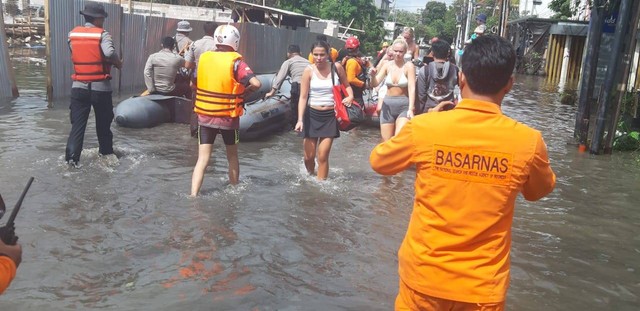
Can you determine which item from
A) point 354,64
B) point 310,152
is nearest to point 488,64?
point 310,152

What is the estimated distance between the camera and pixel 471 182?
2.40 m

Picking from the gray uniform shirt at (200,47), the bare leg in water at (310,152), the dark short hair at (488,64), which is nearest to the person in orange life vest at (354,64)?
the gray uniform shirt at (200,47)

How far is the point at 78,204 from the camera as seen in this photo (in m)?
5.93

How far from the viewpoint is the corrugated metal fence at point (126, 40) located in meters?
11.6

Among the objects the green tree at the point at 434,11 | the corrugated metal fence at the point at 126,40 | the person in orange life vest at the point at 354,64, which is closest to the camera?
the person in orange life vest at the point at 354,64

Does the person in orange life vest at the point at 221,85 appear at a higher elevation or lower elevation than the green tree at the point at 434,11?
lower

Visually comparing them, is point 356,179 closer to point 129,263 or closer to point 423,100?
point 423,100

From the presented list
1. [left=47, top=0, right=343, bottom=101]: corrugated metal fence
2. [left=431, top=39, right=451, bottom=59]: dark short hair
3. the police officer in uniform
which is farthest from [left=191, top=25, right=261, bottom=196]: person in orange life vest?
[left=47, top=0, right=343, bottom=101]: corrugated metal fence

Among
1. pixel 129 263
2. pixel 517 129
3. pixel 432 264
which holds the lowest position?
pixel 129 263

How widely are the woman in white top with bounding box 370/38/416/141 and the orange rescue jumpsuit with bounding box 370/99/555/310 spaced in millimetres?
4850

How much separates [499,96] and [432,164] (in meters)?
0.41

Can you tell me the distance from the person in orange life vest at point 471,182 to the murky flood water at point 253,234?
1815 mm

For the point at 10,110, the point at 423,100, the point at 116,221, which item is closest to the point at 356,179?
the point at 423,100

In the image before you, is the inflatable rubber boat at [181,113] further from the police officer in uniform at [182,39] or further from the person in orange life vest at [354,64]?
the person in orange life vest at [354,64]
